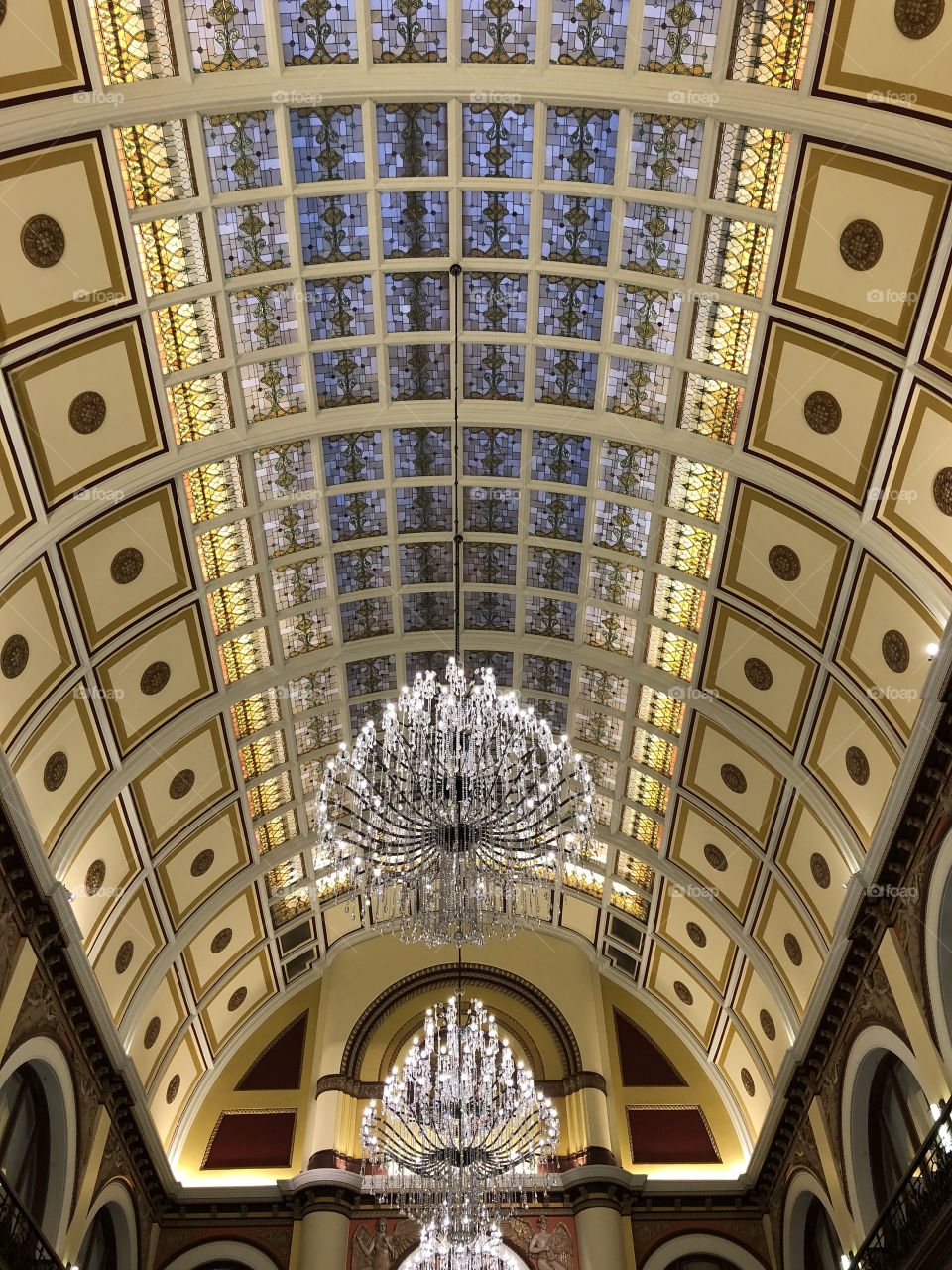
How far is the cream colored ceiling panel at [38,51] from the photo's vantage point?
9.14 meters

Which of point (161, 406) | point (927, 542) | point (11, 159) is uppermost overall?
point (161, 406)

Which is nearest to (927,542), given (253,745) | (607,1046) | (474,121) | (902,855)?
(902,855)

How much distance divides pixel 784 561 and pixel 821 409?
226 centimetres

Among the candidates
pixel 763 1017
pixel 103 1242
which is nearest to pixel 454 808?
pixel 763 1017

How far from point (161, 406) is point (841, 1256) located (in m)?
14.6

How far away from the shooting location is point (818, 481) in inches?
503

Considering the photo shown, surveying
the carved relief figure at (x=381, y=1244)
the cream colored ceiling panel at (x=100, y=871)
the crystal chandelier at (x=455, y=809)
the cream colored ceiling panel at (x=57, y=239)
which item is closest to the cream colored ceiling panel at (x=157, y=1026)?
the cream colored ceiling panel at (x=100, y=871)

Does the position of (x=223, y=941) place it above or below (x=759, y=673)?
below

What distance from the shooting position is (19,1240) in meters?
13.0

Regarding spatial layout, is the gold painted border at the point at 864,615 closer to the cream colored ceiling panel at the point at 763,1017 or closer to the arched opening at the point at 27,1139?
the cream colored ceiling panel at the point at 763,1017

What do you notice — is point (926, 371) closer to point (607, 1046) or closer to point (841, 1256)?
point (841, 1256)

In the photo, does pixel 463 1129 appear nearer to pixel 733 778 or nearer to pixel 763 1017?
pixel 733 778

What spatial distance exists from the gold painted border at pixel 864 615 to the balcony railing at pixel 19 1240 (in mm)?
11216

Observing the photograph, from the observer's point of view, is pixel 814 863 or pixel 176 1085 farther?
pixel 176 1085
